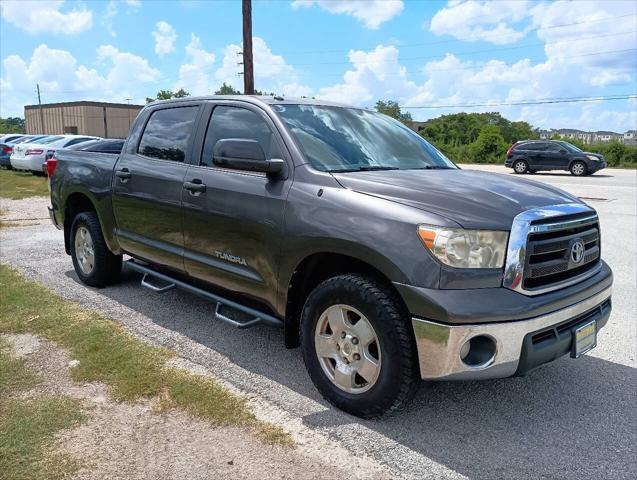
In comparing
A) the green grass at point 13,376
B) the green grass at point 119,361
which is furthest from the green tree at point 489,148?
the green grass at point 13,376

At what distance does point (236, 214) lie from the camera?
3781mm

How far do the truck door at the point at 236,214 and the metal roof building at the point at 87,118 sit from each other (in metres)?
71.9

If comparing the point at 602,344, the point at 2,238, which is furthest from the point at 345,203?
the point at 2,238

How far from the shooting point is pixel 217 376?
3.74 metres

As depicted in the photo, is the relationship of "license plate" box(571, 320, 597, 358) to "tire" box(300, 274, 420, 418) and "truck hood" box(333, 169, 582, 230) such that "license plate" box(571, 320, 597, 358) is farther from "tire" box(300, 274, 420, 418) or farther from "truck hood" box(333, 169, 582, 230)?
"tire" box(300, 274, 420, 418)

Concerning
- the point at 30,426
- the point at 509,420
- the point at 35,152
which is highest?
the point at 35,152

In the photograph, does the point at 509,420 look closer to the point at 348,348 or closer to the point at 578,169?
the point at 348,348

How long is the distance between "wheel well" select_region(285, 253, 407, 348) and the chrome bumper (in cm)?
48

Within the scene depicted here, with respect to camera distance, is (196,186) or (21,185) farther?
(21,185)

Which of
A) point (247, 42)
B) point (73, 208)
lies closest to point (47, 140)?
point (247, 42)

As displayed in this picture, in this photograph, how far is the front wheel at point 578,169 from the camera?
23406mm

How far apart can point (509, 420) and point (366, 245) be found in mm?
1359

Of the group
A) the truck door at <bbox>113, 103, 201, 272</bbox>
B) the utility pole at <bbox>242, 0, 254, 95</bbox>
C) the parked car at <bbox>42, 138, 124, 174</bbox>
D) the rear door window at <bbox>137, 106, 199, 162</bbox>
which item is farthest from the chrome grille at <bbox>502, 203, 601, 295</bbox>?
the utility pole at <bbox>242, 0, 254, 95</bbox>

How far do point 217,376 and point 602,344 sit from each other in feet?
9.88
